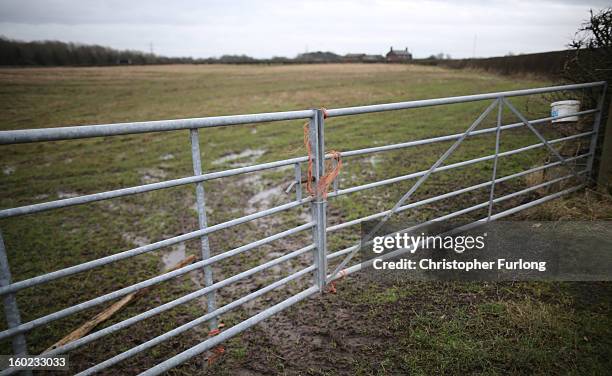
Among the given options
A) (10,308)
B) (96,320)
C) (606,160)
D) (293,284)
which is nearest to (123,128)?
(10,308)

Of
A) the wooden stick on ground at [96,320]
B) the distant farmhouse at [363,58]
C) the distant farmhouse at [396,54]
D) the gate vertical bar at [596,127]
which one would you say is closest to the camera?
the wooden stick on ground at [96,320]

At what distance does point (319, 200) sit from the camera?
3.29m

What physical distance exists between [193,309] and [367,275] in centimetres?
185

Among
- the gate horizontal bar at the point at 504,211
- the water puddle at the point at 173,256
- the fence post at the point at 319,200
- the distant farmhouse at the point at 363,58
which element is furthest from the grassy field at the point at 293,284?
the distant farmhouse at the point at 363,58

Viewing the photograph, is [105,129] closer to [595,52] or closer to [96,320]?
[96,320]

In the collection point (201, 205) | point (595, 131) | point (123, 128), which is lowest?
point (201, 205)

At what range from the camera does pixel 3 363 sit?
2148 millimetres

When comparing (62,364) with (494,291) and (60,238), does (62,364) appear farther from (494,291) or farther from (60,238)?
(494,291)

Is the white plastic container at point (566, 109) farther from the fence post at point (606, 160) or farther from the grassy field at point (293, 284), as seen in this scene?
the grassy field at point (293, 284)

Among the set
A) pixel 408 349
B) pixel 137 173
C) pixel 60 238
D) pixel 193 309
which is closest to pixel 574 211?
pixel 408 349

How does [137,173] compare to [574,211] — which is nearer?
[574,211]

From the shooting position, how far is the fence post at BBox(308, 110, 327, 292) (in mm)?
3119

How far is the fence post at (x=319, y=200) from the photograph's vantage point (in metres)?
3.12

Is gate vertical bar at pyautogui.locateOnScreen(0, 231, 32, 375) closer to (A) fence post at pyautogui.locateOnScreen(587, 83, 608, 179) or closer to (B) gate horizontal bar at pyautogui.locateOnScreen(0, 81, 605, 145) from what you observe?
(B) gate horizontal bar at pyautogui.locateOnScreen(0, 81, 605, 145)
